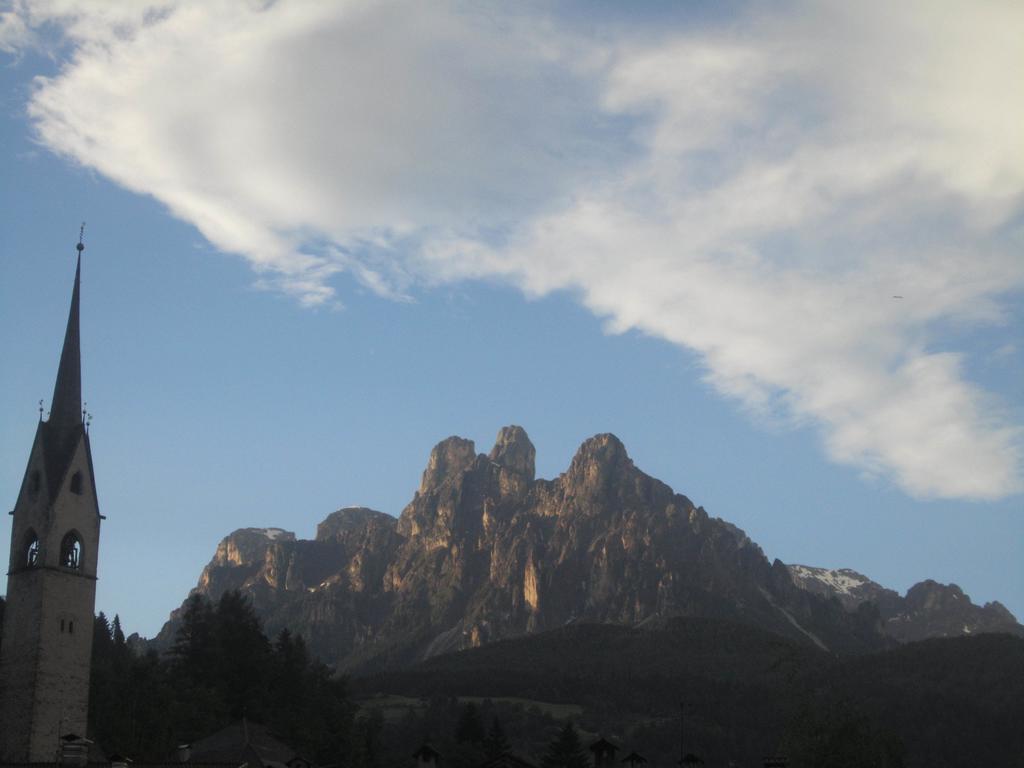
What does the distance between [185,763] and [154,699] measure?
35.4 m

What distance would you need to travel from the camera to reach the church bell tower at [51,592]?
77.2 meters

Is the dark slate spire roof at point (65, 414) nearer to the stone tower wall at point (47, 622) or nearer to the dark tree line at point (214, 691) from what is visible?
the stone tower wall at point (47, 622)

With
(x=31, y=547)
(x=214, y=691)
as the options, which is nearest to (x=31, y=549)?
(x=31, y=547)

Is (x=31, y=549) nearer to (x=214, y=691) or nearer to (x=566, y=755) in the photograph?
(x=214, y=691)

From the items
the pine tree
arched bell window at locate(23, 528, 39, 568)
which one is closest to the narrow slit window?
arched bell window at locate(23, 528, 39, 568)

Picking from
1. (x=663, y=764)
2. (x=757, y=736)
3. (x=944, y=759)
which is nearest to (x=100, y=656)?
(x=663, y=764)

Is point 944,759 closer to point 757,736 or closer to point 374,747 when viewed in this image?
point 757,736

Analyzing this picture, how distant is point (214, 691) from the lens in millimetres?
114375

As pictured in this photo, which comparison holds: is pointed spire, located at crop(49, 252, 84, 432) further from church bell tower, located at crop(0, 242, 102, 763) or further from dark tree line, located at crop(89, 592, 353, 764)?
dark tree line, located at crop(89, 592, 353, 764)

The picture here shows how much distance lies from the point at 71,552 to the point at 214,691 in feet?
115

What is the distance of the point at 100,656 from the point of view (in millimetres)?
123750

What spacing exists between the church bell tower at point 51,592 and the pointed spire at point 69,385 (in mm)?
58

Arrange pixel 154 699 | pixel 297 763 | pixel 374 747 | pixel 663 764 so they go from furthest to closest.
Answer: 1. pixel 663 764
2. pixel 374 747
3. pixel 154 699
4. pixel 297 763

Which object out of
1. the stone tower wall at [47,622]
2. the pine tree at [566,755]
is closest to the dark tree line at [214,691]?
the stone tower wall at [47,622]
